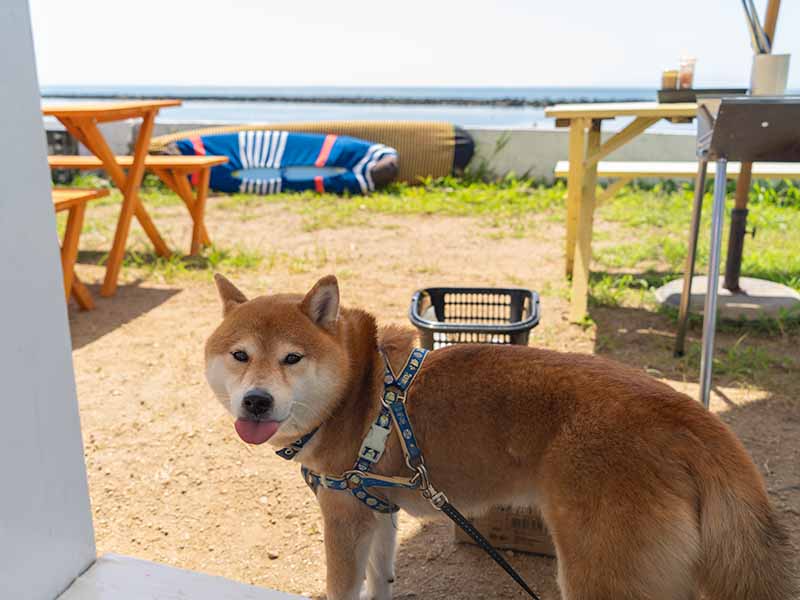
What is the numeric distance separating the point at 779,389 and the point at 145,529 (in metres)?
2.85

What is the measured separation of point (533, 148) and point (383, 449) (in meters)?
7.31

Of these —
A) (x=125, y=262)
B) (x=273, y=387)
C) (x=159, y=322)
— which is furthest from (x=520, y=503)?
(x=125, y=262)

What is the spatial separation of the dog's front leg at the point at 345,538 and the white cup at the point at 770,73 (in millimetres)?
2841

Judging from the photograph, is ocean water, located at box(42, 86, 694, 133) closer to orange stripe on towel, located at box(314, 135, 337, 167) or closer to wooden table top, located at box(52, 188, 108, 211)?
wooden table top, located at box(52, 188, 108, 211)

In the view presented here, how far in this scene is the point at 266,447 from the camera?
287 cm

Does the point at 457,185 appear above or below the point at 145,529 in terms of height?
above

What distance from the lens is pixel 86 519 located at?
1.59 meters

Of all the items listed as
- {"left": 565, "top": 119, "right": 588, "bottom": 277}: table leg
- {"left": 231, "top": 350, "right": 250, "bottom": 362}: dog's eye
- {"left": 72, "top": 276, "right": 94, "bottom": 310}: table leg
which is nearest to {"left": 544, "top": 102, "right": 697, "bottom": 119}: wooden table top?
{"left": 565, "top": 119, "right": 588, "bottom": 277}: table leg

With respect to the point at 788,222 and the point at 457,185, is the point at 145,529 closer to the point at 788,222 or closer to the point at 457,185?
the point at 788,222

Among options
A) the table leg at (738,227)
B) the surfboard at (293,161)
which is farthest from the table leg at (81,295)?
the table leg at (738,227)

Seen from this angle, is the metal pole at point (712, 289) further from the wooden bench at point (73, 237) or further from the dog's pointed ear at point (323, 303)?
the wooden bench at point (73, 237)

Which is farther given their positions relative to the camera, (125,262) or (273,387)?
(125,262)

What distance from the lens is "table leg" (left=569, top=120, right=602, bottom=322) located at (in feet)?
13.1

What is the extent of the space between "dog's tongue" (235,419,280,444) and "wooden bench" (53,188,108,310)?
3020mm
